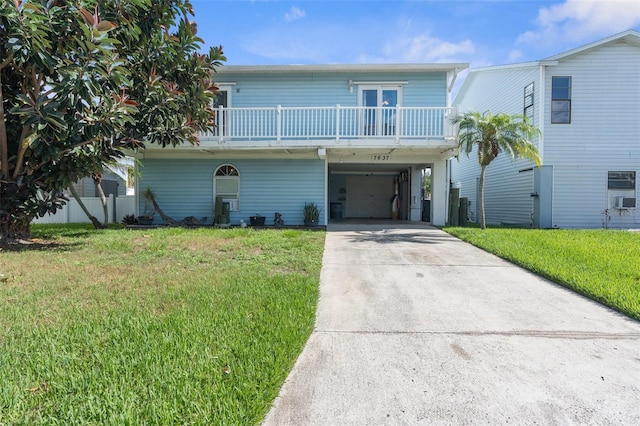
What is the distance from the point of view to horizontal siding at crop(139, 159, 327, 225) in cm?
1282

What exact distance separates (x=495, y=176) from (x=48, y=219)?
1913 cm

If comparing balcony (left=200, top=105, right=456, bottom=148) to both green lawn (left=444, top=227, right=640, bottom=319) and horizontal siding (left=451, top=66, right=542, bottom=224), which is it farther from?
green lawn (left=444, top=227, right=640, bottom=319)

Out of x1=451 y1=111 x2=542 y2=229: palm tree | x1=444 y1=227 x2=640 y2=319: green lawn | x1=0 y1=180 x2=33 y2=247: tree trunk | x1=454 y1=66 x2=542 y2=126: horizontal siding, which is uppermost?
x1=454 y1=66 x2=542 y2=126: horizontal siding

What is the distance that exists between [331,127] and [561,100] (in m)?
8.97

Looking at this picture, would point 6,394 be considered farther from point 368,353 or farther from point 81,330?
point 368,353

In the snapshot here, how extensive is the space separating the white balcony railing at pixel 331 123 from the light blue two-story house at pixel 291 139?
3 centimetres

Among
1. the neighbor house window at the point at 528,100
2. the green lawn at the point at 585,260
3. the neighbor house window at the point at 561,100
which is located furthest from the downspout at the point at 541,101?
the green lawn at the point at 585,260

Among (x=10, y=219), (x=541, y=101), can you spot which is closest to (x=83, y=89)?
(x=10, y=219)

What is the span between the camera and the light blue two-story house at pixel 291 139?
12.0 m

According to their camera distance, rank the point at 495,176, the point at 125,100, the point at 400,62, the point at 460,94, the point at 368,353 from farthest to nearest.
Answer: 1. the point at 460,94
2. the point at 495,176
3. the point at 400,62
4. the point at 125,100
5. the point at 368,353

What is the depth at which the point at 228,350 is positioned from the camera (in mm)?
2834

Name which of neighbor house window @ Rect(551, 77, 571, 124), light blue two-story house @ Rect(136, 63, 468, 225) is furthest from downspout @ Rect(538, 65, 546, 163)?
light blue two-story house @ Rect(136, 63, 468, 225)

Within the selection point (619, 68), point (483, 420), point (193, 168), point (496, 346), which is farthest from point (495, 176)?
point (483, 420)

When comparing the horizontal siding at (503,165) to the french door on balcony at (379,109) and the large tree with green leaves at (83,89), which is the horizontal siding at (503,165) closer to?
the french door on balcony at (379,109)
